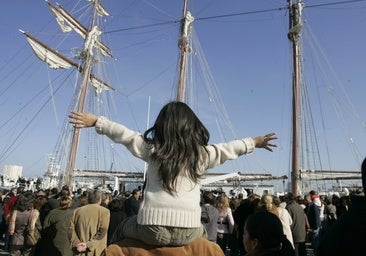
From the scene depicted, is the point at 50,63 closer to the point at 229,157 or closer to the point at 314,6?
the point at 314,6

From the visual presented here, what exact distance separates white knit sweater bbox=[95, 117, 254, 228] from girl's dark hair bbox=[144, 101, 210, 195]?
0.16 feet

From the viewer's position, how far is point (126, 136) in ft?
8.31

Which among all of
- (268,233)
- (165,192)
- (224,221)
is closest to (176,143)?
(165,192)

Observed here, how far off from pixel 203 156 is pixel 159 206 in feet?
1.65

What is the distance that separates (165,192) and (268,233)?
1.05 meters

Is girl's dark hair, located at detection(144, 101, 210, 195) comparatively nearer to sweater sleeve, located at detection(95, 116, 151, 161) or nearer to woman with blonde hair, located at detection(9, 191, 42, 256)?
sweater sleeve, located at detection(95, 116, 151, 161)

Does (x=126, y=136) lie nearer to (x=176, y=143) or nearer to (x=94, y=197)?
(x=176, y=143)

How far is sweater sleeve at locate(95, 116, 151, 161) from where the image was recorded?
99.5 inches

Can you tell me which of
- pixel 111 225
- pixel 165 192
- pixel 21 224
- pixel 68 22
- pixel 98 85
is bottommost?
pixel 21 224

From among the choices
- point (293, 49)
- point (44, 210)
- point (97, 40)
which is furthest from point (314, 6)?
point (44, 210)

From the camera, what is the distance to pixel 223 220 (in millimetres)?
8805

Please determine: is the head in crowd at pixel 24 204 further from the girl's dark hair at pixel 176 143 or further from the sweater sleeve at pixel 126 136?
the girl's dark hair at pixel 176 143

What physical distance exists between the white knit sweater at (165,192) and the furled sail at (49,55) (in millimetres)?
36663

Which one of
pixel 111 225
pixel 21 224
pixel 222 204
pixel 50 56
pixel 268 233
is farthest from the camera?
pixel 50 56
